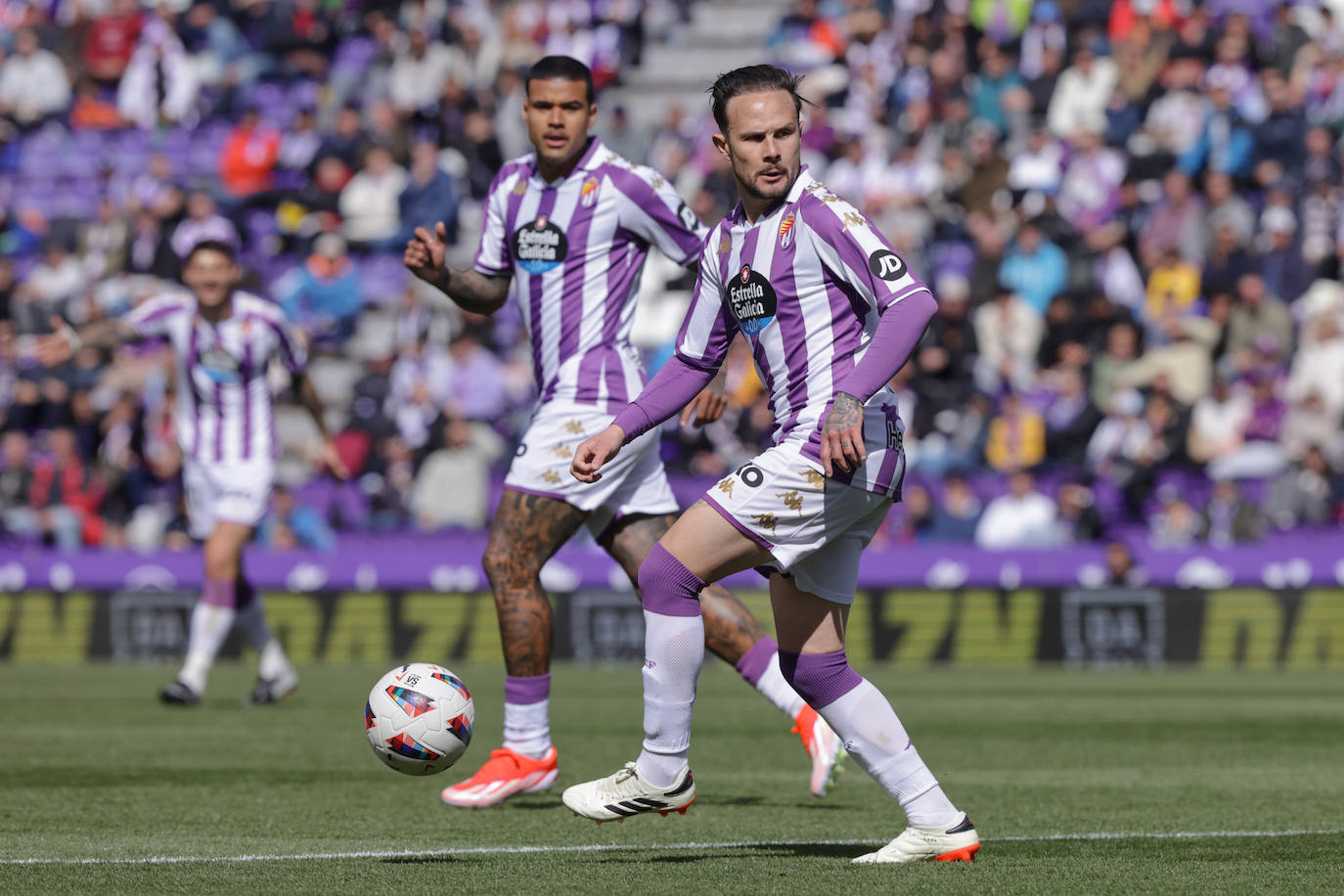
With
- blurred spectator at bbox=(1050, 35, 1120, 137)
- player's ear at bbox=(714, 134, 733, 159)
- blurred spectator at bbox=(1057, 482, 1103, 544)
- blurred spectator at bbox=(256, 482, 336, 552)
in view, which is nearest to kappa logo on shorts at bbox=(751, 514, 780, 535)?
player's ear at bbox=(714, 134, 733, 159)

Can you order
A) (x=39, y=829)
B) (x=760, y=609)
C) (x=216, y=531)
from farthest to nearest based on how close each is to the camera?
(x=760, y=609)
(x=216, y=531)
(x=39, y=829)

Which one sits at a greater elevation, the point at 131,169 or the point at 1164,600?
the point at 131,169

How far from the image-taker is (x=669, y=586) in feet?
18.7

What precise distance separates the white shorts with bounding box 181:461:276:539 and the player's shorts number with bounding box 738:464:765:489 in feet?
22.7

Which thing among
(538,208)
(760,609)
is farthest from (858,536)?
(760,609)

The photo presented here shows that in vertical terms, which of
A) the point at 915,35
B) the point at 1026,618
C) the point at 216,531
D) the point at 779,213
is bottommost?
the point at 1026,618

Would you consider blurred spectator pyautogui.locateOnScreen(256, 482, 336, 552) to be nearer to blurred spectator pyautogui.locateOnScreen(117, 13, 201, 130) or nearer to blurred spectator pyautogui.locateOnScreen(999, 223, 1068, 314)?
blurred spectator pyautogui.locateOnScreen(999, 223, 1068, 314)

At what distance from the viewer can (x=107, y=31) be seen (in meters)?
27.1

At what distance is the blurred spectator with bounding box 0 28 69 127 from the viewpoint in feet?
87.5

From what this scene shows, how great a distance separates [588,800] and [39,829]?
1.99 meters

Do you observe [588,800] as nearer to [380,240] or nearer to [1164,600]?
[1164,600]

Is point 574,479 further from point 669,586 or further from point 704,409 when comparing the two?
point 669,586

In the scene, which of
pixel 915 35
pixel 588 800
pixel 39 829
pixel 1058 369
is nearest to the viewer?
pixel 588 800

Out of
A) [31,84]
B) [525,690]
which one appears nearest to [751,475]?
[525,690]
